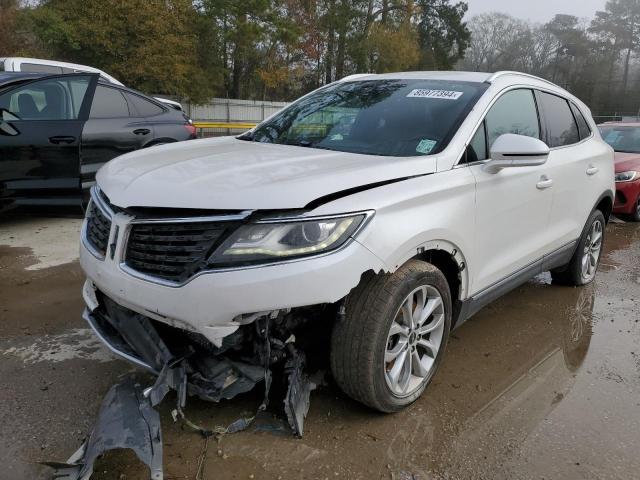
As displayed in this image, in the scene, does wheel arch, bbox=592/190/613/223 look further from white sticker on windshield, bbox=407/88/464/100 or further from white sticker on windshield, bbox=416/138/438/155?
white sticker on windshield, bbox=416/138/438/155

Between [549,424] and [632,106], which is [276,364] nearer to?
[549,424]

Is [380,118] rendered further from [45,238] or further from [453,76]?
[45,238]

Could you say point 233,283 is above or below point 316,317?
above

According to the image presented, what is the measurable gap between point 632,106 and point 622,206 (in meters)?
43.4

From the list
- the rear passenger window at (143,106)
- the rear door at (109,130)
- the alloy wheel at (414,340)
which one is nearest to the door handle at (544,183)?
the alloy wheel at (414,340)

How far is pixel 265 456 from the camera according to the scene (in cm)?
241

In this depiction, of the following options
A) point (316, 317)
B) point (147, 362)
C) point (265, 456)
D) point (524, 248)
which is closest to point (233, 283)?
point (316, 317)

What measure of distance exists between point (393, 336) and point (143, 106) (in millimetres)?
5240

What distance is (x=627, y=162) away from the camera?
8.53 meters

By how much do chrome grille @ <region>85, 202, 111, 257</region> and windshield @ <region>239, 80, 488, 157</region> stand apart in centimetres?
123

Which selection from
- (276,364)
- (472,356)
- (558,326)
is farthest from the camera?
(558,326)

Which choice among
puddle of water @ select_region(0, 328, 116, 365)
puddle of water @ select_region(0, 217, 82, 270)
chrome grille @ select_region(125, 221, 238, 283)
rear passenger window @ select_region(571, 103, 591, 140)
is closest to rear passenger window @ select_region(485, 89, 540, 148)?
rear passenger window @ select_region(571, 103, 591, 140)

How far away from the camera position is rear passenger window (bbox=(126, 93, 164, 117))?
662 cm

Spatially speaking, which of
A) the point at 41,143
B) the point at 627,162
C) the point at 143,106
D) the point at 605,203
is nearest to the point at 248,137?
the point at 41,143
